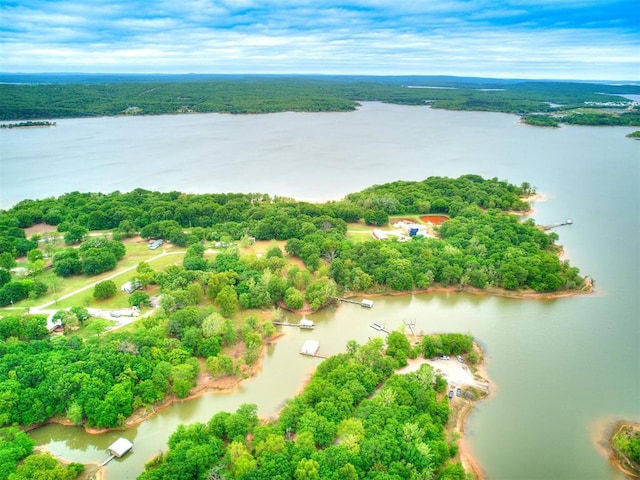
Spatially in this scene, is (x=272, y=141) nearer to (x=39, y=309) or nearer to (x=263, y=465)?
(x=39, y=309)

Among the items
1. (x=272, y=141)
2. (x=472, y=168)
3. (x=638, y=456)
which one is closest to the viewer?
(x=638, y=456)

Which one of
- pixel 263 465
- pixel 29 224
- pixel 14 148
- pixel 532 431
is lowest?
pixel 532 431

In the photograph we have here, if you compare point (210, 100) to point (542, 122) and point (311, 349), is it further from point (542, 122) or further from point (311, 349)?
point (311, 349)

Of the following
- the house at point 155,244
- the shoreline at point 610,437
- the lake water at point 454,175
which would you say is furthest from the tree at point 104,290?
the shoreline at point 610,437

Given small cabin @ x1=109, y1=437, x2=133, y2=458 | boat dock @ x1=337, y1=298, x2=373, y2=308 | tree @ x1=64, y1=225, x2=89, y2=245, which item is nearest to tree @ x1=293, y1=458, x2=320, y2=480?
small cabin @ x1=109, y1=437, x2=133, y2=458

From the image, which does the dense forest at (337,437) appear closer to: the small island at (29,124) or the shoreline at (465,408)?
the shoreline at (465,408)

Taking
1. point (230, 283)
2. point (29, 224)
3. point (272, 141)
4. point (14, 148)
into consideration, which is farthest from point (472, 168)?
point (14, 148)
